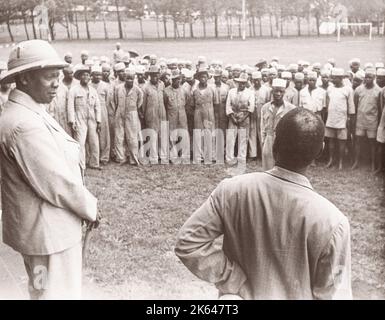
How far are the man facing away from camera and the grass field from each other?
237 cm

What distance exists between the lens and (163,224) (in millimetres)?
6426

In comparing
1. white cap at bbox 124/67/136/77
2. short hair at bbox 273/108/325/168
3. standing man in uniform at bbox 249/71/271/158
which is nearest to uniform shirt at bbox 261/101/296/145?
standing man in uniform at bbox 249/71/271/158

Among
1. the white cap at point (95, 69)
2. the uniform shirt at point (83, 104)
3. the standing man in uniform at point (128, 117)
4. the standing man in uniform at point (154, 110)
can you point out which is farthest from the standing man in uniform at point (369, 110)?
the white cap at point (95, 69)

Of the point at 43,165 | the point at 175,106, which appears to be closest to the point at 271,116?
the point at 175,106

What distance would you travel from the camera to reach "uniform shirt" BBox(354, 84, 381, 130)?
857cm

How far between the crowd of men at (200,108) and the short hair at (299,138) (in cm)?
686

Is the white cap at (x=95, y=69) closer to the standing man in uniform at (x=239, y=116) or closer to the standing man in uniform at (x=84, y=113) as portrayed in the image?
the standing man in uniform at (x=84, y=113)

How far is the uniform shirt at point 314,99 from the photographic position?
30.1 ft

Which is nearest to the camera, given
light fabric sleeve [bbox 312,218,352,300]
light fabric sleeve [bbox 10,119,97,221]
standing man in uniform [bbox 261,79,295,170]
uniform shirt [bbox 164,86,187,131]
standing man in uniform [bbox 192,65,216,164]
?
light fabric sleeve [bbox 312,218,352,300]

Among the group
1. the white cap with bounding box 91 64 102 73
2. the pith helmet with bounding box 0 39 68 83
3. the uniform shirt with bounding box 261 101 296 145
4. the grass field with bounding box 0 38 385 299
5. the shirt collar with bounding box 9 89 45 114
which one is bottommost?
the grass field with bounding box 0 38 385 299

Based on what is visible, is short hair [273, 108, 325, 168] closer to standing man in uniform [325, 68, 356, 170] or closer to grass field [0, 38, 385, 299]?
grass field [0, 38, 385, 299]

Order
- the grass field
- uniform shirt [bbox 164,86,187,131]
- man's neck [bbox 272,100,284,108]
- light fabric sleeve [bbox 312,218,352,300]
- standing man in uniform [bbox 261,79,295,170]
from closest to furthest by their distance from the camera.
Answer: light fabric sleeve [bbox 312,218,352,300], the grass field, standing man in uniform [bbox 261,79,295,170], man's neck [bbox 272,100,284,108], uniform shirt [bbox 164,86,187,131]

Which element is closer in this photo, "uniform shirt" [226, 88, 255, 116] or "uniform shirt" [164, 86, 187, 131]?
"uniform shirt" [226, 88, 255, 116]
